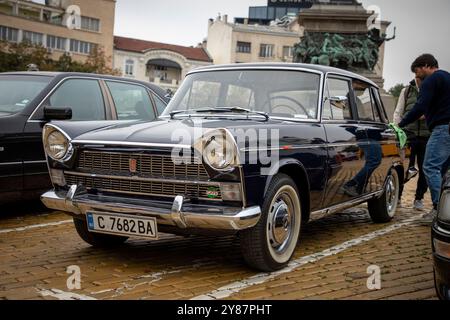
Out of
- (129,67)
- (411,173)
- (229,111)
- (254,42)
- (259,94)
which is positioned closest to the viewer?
(229,111)

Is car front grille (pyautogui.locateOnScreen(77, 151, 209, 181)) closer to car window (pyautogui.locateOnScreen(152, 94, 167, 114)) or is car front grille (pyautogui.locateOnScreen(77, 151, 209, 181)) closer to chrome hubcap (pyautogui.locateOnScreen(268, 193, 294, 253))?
chrome hubcap (pyautogui.locateOnScreen(268, 193, 294, 253))

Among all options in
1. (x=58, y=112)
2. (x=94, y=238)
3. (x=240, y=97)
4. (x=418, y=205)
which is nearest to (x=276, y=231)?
(x=240, y=97)

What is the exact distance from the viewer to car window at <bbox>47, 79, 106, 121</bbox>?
5.89 meters

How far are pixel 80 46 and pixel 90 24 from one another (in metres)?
2.93

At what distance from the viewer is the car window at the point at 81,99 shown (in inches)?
232

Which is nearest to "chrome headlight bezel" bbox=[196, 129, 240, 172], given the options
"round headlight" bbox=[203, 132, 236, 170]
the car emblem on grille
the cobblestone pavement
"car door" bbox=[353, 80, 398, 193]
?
"round headlight" bbox=[203, 132, 236, 170]

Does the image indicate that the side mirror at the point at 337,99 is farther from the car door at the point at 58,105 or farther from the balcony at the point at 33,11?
the balcony at the point at 33,11

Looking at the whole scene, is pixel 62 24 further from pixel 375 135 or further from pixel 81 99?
pixel 375 135

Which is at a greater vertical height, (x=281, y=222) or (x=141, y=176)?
(x=141, y=176)

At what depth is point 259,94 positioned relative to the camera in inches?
181

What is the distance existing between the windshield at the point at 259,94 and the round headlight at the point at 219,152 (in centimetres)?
113

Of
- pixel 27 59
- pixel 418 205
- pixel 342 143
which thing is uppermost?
pixel 27 59

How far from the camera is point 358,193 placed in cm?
521

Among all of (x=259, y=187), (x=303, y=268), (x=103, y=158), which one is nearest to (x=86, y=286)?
(x=103, y=158)
